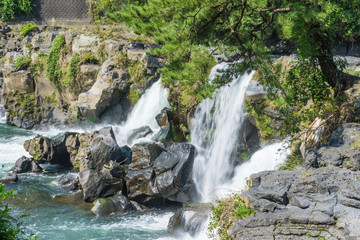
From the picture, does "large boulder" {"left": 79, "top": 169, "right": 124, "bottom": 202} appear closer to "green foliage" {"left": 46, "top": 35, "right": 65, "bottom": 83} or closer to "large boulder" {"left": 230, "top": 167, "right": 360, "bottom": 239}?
"large boulder" {"left": 230, "top": 167, "right": 360, "bottom": 239}

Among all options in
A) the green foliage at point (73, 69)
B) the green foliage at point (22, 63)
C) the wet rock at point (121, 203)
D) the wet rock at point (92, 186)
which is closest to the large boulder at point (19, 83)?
the green foliage at point (22, 63)

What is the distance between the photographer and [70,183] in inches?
458

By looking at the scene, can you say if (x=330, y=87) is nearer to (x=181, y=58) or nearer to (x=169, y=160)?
(x=181, y=58)

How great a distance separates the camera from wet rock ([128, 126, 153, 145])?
43.9ft

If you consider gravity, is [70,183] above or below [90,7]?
below

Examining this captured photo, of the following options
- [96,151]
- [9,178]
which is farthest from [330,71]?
[9,178]

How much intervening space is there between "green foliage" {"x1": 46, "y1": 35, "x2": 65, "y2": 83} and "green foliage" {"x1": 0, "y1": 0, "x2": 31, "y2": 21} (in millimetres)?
7307

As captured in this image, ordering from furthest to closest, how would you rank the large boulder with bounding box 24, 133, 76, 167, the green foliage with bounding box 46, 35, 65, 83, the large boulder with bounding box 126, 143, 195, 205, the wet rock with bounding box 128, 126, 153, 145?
the green foliage with bounding box 46, 35, 65, 83 < the wet rock with bounding box 128, 126, 153, 145 < the large boulder with bounding box 24, 133, 76, 167 < the large boulder with bounding box 126, 143, 195, 205

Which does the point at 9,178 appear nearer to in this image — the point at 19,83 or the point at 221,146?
the point at 221,146

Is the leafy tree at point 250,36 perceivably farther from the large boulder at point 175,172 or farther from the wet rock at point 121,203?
the wet rock at point 121,203

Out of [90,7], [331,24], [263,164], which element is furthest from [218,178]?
[90,7]

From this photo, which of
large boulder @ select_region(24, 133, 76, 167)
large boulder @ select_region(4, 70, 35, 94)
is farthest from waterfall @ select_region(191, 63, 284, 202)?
large boulder @ select_region(4, 70, 35, 94)

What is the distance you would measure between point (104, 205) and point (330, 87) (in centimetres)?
581

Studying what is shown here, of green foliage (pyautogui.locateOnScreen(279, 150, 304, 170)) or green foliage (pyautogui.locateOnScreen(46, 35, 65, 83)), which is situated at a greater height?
green foliage (pyautogui.locateOnScreen(46, 35, 65, 83))
